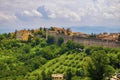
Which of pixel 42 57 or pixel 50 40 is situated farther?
pixel 50 40

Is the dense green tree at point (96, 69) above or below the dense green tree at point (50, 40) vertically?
above

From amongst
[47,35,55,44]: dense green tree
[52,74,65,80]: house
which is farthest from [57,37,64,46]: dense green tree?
[52,74,65,80]: house

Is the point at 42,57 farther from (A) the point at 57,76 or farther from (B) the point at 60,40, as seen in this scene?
(A) the point at 57,76

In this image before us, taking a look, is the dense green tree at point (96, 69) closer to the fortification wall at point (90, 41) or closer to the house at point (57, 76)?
the house at point (57, 76)

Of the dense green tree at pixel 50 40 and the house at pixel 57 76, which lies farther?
the dense green tree at pixel 50 40

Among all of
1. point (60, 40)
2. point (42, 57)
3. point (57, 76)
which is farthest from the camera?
point (60, 40)

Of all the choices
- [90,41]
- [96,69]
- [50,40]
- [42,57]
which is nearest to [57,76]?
[42,57]

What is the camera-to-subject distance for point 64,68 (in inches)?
4274

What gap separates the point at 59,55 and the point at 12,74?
2101 centimetres

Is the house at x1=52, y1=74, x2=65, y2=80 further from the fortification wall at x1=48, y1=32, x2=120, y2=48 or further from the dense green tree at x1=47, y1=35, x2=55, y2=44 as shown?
the dense green tree at x1=47, y1=35, x2=55, y2=44

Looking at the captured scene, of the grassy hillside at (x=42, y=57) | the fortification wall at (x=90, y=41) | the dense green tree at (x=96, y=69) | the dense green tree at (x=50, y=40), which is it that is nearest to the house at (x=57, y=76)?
the grassy hillside at (x=42, y=57)

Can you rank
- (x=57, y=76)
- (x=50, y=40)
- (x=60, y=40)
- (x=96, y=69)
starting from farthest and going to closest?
(x=50, y=40) < (x=60, y=40) < (x=57, y=76) < (x=96, y=69)

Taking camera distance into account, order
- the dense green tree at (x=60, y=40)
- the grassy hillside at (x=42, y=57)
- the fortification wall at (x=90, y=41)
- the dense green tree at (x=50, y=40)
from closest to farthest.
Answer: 1. the grassy hillside at (x=42, y=57)
2. the fortification wall at (x=90, y=41)
3. the dense green tree at (x=60, y=40)
4. the dense green tree at (x=50, y=40)

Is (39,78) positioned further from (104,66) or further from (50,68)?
(104,66)
